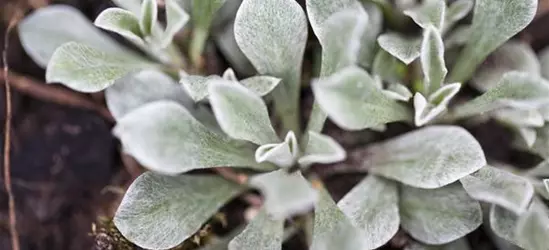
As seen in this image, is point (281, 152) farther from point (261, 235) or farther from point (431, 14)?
point (431, 14)

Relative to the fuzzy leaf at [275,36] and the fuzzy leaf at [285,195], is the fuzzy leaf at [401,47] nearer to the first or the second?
the fuzzy leaf at [275,36]

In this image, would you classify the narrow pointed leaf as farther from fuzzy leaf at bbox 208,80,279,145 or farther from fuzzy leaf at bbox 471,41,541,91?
fuzzy leaf at bbox 471,41,541,91

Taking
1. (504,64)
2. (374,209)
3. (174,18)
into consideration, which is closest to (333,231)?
(374,209)

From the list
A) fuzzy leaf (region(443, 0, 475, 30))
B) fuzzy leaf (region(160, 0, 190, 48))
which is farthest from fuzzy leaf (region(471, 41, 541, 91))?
fuzzy leaf (region(160, 0, 190, 48))

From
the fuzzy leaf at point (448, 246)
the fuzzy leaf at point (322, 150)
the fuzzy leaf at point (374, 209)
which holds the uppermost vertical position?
the fuzzy leaf at point (322, 150)

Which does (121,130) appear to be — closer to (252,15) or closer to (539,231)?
(252,15)

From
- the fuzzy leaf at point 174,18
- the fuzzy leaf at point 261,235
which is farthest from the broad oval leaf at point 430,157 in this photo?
the fuzzy leaf at point 174,18
